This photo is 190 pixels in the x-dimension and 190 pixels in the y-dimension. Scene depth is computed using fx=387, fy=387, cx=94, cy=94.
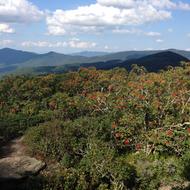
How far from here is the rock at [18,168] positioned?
57.7 ft

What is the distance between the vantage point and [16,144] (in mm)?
26062

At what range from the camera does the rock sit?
57.7 feet

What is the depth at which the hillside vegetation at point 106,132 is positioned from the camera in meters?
18.5

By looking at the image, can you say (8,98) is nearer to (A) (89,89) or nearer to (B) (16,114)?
(B) (16,114)

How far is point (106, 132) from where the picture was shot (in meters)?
24.4

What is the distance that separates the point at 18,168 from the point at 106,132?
7.11 meters

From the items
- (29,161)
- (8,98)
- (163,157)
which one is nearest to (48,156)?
(29,161)

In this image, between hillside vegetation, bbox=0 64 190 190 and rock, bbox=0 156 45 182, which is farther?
hillside vegetation, bbox=0 64 190 190

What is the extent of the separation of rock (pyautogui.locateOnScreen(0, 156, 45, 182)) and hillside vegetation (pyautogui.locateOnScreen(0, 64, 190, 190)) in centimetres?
84

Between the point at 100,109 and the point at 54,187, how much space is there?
40.9 ft

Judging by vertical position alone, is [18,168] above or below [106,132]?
below

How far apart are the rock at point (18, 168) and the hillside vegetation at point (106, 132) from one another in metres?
0.84

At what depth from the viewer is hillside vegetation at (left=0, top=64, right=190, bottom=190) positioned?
18547mm

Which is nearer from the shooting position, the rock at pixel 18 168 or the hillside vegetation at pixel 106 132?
the rock at pixel 18 168
